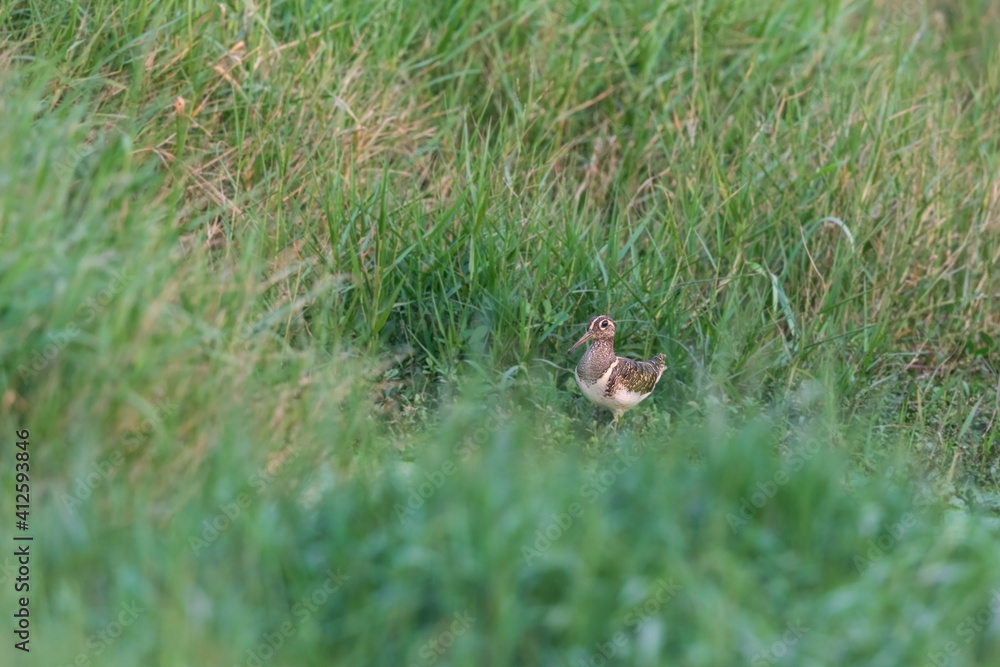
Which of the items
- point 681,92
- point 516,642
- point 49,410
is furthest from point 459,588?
point 681,92

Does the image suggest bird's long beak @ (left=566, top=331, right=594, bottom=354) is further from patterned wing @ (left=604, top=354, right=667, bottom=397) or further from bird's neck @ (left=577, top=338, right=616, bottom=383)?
patterned wing @ (left=604, top=354, right=667, bottom=397)

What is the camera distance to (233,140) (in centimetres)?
570

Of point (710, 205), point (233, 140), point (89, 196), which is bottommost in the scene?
point (710, 205)

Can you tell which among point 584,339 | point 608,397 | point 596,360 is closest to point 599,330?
point 584,339

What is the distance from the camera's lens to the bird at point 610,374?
4.83 m

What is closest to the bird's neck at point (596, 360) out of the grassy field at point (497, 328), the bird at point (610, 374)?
the bird at point (610, 374)

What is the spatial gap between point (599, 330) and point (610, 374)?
0.97 feet

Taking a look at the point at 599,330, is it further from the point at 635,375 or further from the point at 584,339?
the point at 635,375

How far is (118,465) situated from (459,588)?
1.06 meters

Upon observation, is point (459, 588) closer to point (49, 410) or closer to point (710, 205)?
point (49, 410)

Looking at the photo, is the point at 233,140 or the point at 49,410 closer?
the point at 49,410

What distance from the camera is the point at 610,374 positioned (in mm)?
4801

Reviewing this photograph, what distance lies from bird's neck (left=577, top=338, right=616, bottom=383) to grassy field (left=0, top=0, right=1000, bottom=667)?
7.2 inches

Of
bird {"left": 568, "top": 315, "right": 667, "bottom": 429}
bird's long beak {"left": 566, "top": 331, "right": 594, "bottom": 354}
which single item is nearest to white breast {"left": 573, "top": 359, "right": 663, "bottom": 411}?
bird {"left": 568, "top": 315, "right": 667, "bottom": 429}
